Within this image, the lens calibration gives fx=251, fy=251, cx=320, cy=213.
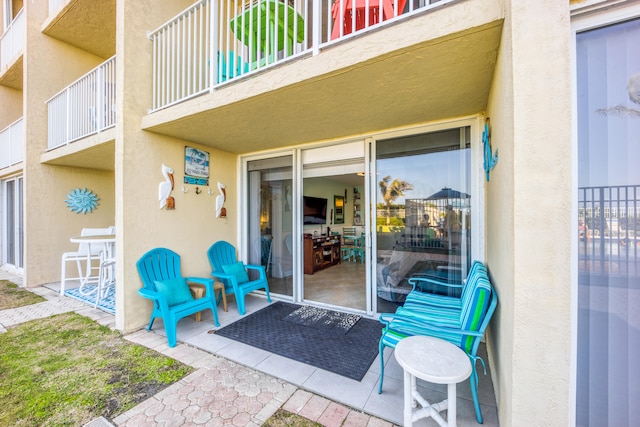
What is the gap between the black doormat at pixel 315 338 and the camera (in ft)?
7.75

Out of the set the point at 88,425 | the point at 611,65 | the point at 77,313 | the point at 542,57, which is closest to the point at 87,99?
the point at 77,313

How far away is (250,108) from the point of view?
252 centimetres

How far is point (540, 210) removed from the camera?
1.17m

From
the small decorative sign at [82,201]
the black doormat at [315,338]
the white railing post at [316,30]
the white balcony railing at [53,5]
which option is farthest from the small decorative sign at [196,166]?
the white balcony railing at [53,5]

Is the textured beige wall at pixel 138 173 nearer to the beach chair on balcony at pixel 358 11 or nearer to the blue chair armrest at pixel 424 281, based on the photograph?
the beach chair on balcony at pixel 358 11

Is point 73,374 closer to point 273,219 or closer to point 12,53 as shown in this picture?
point 273,219

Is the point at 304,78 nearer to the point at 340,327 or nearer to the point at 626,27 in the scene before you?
the point at 626,27

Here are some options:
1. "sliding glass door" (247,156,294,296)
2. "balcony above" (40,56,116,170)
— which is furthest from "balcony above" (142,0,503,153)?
"balcony above" (40,56,116,170)

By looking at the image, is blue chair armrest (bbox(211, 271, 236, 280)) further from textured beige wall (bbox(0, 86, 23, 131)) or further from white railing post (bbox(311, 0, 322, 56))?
textured beige wall (bbox(0, 86, 23, 131))

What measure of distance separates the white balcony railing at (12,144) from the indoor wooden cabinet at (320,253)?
6.39 meters

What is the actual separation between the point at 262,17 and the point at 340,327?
356cm

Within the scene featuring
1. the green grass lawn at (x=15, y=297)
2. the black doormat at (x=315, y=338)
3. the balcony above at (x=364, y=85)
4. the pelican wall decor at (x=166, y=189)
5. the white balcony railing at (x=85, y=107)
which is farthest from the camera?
the green grass lawn at (x=15, y=297)

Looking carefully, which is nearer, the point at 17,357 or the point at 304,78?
the point at 304,78

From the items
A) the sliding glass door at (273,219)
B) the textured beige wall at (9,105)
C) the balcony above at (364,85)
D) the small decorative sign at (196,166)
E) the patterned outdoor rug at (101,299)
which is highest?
the textured beige wall at (9,105)
